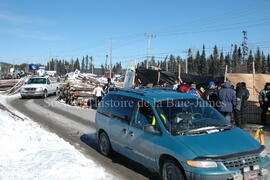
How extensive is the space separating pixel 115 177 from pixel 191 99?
2.36 m

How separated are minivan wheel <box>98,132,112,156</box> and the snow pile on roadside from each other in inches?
24.0

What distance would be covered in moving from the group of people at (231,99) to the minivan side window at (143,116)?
373 cm

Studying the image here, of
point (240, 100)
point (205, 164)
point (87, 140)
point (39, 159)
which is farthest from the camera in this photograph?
point (240, 100)

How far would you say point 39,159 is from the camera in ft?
20.8

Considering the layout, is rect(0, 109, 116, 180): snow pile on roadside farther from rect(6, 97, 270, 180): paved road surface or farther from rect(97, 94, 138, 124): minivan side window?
rect(97, 94, 138, 124): minivan side window

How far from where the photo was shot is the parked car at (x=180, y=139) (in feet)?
13.7

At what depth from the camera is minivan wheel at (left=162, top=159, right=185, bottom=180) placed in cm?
443

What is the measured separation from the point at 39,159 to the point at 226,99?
18.9 ft

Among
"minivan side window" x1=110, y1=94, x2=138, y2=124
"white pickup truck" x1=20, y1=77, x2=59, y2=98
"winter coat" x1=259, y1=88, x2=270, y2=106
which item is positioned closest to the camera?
"minivan side window" x1=110, y1=94, x2=138, y2=124

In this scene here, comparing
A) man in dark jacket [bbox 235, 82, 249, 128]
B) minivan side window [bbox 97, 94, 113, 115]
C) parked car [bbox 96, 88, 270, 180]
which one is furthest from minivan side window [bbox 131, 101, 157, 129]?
man in dark jacket [bbox 235, 82, 249, 128]

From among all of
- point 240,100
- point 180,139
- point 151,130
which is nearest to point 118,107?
point 151,130

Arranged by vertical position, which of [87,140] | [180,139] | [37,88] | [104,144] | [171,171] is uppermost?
[37,88]

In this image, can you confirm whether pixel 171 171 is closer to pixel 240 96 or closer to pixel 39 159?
pixel 39 159

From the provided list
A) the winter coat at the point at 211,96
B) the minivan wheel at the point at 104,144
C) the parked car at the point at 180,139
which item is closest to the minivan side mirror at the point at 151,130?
the parked car at the point at 180,139
